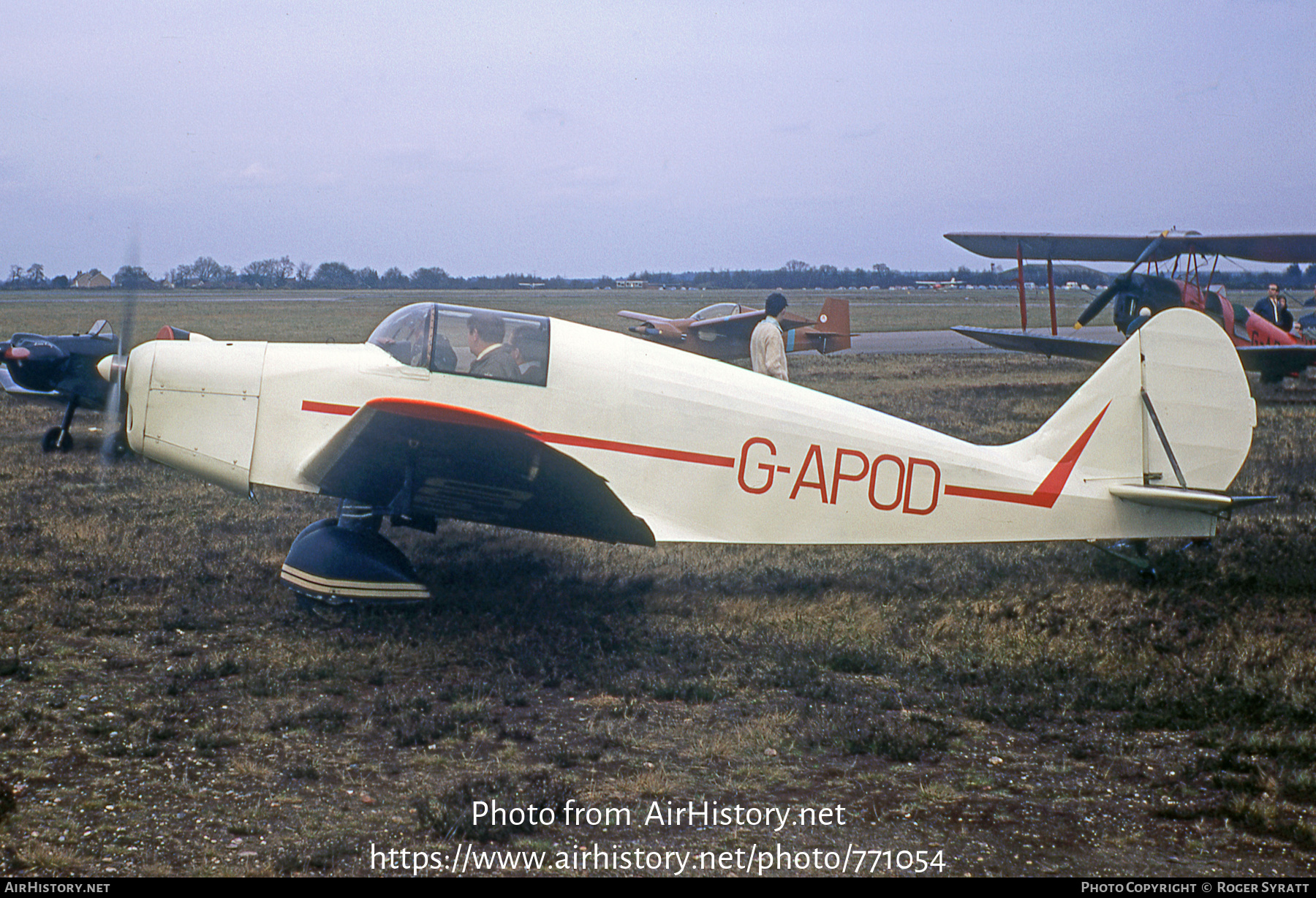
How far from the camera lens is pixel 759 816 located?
362 centimetres

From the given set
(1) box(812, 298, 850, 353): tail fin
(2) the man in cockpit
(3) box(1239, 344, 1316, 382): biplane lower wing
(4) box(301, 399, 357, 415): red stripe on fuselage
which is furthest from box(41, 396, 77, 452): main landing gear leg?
(1) box(812, 298, 850, 353): tail fin

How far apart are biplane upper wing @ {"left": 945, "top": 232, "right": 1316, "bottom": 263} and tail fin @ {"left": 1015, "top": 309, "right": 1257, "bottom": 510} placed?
10.4 m

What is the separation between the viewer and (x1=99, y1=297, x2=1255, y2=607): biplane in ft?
18.7

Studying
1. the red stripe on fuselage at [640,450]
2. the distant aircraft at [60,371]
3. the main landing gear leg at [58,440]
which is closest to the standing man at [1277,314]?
the red stripe on fuselage at [640,450]

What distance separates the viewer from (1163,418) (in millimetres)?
5934

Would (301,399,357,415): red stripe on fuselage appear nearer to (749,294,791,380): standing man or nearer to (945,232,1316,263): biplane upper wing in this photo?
(749,294,791,380): standing man

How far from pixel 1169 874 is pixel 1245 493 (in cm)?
665

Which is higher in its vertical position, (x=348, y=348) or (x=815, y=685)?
(x=348, y=348)

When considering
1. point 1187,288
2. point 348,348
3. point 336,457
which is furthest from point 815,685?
point 1187,288

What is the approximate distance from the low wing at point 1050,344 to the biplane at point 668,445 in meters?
10.1

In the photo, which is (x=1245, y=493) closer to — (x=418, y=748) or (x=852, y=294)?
(x=418, y=748)

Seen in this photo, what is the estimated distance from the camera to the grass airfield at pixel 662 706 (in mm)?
3412

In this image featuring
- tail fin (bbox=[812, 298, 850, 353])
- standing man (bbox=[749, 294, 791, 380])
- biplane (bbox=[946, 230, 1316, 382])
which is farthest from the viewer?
tail fin (bbox=[812, 298, 850, 353])

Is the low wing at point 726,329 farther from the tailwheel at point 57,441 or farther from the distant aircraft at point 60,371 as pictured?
the tailwheel at point 57,441
